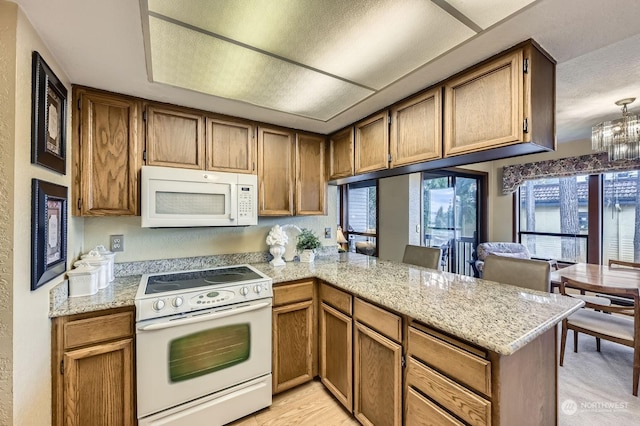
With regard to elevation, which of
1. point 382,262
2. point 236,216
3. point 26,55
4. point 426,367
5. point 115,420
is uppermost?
point 26,55

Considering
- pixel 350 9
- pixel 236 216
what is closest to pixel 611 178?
pixel 350 9

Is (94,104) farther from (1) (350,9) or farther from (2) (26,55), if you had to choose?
(1) (350,9)

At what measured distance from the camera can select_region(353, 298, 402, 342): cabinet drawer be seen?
→ 1446mm

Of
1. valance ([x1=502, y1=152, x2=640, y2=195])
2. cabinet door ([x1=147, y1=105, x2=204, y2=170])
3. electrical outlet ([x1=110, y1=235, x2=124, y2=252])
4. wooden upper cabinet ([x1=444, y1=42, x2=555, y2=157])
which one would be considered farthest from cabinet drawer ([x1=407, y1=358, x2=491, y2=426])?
valance ([x1=502, y1=152, x2=640, y2=195])

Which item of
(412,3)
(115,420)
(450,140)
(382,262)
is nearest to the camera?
(412,3)

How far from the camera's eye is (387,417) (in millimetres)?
1502

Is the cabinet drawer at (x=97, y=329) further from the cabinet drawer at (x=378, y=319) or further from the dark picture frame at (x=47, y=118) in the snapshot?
the cabinet drawer at (x=378, y=319)

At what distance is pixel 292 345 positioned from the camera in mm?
2070

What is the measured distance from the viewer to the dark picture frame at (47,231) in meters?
1.19

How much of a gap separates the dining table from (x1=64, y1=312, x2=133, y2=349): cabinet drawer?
3.44 meters

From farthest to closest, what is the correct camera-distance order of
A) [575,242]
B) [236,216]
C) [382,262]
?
[575,242] → [382,262] → [236,216]

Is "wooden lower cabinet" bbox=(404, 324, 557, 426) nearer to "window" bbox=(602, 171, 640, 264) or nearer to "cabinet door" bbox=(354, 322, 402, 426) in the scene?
"cabinet door" bbox=(354, 322, 402, 426)

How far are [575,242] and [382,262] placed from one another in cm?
360

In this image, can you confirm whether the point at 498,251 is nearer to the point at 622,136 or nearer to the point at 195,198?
the point at 622,136
